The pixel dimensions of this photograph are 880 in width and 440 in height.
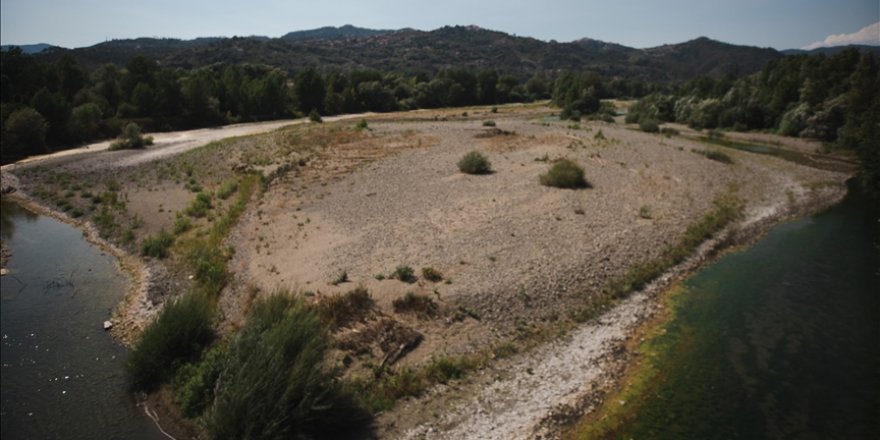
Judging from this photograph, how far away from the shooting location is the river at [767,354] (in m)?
12.0

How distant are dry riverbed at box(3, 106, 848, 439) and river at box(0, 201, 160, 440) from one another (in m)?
1.41

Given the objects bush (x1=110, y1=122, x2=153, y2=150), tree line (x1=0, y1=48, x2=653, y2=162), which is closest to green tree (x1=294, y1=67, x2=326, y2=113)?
tree line (x1=0, y1=48, x2=653, y2=162)

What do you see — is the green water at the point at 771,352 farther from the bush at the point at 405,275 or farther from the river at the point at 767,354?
the bush at the point at 405,275

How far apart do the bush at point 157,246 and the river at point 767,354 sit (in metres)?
19.9

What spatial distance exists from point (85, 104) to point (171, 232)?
40893mm

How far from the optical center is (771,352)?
48.6 feet

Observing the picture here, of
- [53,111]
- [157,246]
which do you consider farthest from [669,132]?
[53,111]

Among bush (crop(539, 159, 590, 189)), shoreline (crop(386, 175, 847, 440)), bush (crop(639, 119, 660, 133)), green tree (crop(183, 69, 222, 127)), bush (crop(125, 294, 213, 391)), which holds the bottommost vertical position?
shoreline (crop(386, 175, 847, 440))

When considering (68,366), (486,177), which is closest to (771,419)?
(68,366)

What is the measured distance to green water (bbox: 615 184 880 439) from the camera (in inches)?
471

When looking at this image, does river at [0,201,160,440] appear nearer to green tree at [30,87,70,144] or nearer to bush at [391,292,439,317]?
bush at [391,292,439,317]

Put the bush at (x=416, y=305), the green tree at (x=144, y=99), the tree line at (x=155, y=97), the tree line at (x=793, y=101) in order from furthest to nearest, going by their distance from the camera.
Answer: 1. the green tree at (x=144, y=99)
2. the tree line at (x=793, y=101)
3. the tree line at (x=155, y=97)
4. the bush at (x=416, y=305)

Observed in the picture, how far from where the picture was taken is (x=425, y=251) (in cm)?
2067

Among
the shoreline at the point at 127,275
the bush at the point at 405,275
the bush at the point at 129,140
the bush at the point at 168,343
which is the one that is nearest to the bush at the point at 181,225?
the shoreline at the point at 127,275
